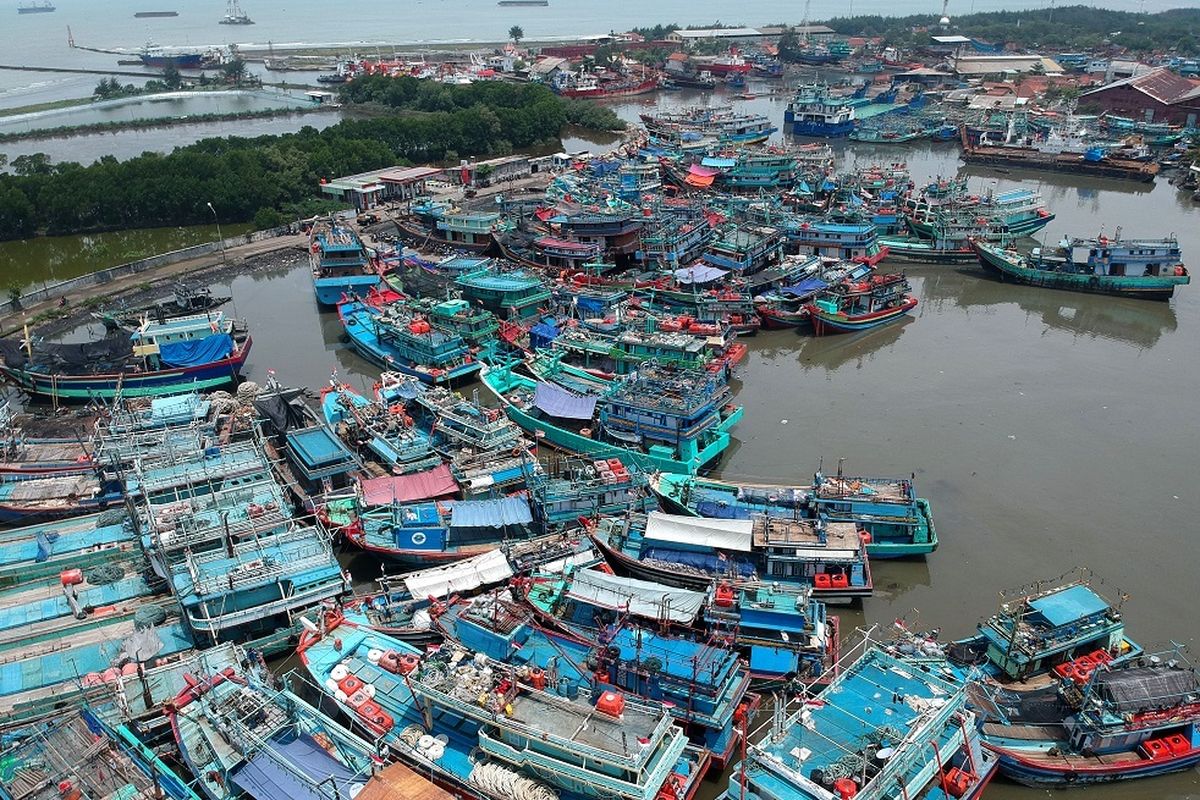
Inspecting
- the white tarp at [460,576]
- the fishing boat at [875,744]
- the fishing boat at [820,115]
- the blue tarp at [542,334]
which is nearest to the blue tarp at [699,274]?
the blue tarp at [542,334]

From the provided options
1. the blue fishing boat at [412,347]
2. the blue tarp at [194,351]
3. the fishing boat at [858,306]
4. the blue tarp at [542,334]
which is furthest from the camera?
the fishing boat at [858,306]

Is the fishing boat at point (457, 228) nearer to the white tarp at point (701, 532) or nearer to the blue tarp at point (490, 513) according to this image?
the blue tarp at point (490, 513)

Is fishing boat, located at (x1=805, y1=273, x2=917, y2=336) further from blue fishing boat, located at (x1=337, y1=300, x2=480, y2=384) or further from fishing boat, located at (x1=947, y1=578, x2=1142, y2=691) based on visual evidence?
fishing boat, located at (x1=947, y1=578, x2=1142, y2=691)

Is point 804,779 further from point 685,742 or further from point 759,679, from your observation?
point 759,679

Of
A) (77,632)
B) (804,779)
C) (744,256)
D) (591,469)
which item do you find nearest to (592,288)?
(744,256)

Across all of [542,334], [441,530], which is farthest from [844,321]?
[441,530]

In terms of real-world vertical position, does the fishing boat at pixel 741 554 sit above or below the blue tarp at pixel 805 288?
below

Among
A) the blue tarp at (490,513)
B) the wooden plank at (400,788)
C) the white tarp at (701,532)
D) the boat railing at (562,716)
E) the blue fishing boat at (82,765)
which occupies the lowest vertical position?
the wooden plank at (400,788)
